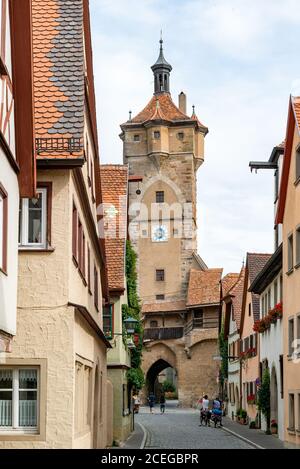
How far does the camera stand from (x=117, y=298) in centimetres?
2764

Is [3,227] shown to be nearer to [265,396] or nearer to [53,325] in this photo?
[53,325]

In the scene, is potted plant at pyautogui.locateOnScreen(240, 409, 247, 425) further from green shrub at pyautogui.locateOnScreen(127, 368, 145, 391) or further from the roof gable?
the roof gable

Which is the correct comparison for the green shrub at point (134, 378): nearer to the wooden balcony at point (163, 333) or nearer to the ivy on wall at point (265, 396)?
the ivy on wall at point (265, 396)

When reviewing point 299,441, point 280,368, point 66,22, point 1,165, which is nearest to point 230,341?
point 280,368

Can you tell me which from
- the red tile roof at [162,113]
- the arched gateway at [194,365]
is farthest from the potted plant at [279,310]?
the red tile roof at [162,113]

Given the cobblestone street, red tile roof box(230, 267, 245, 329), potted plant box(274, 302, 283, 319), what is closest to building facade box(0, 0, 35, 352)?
the cobblestone street

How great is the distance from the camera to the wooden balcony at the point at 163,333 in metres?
73.2

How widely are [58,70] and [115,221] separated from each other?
50.5 feet

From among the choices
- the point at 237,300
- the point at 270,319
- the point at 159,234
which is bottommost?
the point at 270,319

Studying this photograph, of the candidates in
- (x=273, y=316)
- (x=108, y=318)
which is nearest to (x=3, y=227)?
(x=108, y=318)

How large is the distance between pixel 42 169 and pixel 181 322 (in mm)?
61655

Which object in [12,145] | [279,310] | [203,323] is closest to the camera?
[12,145]

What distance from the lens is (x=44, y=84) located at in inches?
562
